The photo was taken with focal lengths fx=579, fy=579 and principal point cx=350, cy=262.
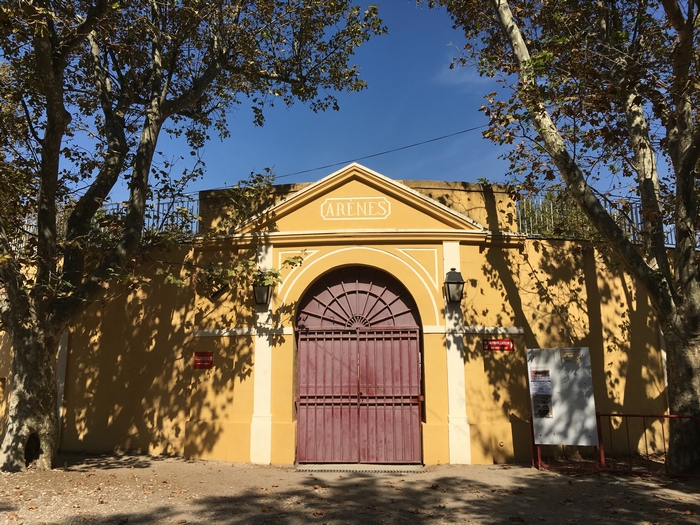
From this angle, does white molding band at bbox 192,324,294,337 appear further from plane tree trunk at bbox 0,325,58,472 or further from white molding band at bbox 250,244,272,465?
plane tree trunk at bbox 0,325,58,472

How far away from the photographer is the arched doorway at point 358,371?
30.0ft

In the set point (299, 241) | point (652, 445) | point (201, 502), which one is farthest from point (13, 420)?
point (652, 445)

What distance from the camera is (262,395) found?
9.25 metres

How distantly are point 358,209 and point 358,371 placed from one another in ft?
8.87

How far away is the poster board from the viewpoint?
825cm

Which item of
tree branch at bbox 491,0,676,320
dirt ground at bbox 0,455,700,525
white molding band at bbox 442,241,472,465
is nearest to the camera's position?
dirt ground at bbox 0,455,700,525

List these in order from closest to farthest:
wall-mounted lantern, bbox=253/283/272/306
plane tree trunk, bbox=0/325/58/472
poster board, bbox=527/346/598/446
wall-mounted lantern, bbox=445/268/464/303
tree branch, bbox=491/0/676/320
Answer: plane tree trunk, bbox=0/325/58/472 → tree branch, bbox=491/0/676/320 → poster board, bbox=527/346/598/446 → wall-mounted lantern, bbox=445/268/464/303 → wall-mounted lantern, bbox=253/283/272/306

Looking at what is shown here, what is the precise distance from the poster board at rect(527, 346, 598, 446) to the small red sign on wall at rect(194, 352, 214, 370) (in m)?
5.07

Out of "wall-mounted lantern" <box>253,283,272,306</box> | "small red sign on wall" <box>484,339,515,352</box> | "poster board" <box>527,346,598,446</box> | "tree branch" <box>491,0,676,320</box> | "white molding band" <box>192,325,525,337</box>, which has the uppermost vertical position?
"tree branch" <box>491,0,676,320</box>

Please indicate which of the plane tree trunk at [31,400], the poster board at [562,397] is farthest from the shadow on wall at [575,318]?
the plane tree trunk at [31,400]

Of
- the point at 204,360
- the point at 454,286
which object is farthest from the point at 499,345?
the point at 204,360

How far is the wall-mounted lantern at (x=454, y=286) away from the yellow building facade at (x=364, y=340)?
0.17 m

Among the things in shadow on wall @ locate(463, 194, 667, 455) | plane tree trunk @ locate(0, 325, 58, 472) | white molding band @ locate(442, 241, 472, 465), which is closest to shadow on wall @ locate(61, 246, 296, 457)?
plane tree trunk @ locate(0, 325, 58, 472)

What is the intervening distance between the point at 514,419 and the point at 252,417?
4.15 metres
